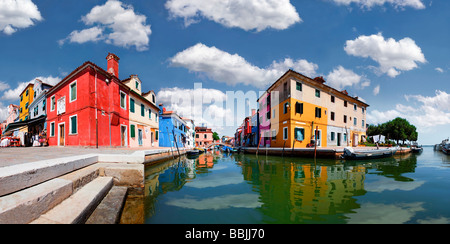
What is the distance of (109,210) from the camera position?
2932 millimetres

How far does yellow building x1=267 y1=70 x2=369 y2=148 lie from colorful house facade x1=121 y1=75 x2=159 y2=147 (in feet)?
48.4

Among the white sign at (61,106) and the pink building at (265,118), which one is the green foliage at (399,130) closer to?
the pink building at (265,118)

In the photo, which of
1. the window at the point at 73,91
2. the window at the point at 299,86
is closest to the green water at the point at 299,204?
the window at the point at 73,91

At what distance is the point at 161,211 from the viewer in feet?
13.3

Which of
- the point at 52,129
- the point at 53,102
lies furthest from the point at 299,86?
the point at 52,129

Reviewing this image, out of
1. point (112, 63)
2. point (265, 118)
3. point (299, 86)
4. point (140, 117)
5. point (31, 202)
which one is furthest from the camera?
point (265, 118)

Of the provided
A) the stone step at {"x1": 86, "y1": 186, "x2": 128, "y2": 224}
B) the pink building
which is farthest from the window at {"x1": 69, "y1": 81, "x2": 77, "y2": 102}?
the pink building

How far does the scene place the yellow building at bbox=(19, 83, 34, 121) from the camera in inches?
878

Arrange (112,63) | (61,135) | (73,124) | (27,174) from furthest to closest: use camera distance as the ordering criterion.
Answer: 1. (112,63)
2. (61,135)
3. (73,124)
4. (27,174)

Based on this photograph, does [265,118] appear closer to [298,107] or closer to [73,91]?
[298,107]

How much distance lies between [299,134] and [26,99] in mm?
32689

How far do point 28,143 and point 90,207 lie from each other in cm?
2485
